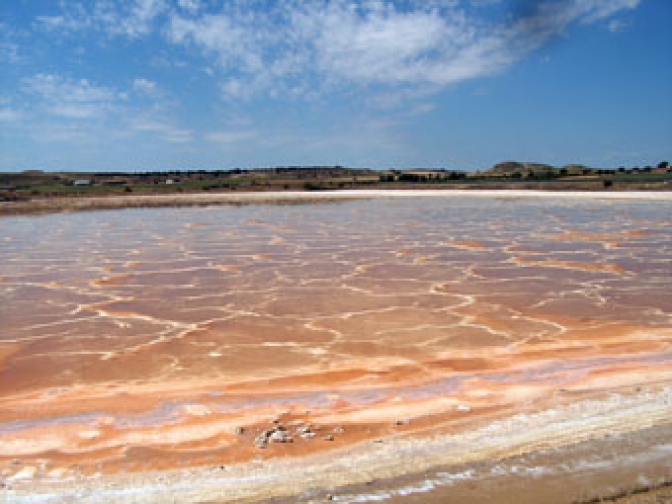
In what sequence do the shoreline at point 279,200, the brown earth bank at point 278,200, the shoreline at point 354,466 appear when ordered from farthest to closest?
1. the brown earth bank at point 278,200
2. the shoreline at point 279,200
3. the shoreline at point 354,466

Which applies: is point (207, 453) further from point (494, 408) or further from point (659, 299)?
point (659, 299)

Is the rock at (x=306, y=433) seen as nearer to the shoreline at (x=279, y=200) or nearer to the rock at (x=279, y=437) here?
the rock at (x=279, y=437)

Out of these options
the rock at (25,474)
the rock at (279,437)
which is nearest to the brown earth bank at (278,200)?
the rock at (279,437)

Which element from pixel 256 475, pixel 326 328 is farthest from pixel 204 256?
pixel 256 475

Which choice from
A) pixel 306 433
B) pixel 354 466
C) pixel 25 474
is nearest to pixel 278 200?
pixel 306 433

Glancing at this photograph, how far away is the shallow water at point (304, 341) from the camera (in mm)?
4484

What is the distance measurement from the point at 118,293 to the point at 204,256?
14.4 ft

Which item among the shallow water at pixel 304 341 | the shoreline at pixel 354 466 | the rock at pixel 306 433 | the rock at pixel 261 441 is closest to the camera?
the shoreline at pixel 354 466

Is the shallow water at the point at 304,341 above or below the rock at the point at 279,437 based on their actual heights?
below

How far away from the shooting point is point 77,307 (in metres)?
8.94

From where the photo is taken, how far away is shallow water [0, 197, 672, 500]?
4.48m

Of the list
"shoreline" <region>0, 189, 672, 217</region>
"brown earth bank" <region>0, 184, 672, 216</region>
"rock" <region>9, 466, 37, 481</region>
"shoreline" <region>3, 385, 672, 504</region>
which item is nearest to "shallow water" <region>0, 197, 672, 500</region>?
"rock" <region>9, 466, 37, 481</region>

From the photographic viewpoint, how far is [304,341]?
22.3ft

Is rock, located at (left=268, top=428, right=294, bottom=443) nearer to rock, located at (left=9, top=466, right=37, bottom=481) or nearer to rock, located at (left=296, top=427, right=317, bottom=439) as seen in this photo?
rock, located at (left=296, top=427, right=317, bottom=439)
